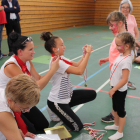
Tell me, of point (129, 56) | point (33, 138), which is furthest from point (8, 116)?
point (129, 56)

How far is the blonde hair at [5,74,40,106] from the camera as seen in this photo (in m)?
1.21

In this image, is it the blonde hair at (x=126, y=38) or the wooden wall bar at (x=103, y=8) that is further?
the wooden wall bar at (x=103, y=8)

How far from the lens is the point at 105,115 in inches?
100

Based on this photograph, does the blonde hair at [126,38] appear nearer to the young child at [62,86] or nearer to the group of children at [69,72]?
the group of children at [69,72]

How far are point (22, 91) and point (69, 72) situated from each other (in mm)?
1064

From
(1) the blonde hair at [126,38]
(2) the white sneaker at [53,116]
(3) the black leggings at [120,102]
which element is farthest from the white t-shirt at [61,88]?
(1) the blonde hair at [126,38]

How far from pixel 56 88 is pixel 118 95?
76 cm

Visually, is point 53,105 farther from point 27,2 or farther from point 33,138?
point 27,2

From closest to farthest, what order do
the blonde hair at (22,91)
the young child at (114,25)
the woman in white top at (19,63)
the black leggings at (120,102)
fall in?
the blonde hair at (22,91)
the woman in white top at (19,63)
the black leggings at (120,102)
the young child at (114,25)

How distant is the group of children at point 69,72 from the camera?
1.91 metres

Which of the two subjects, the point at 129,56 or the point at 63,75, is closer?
the point at 129,56

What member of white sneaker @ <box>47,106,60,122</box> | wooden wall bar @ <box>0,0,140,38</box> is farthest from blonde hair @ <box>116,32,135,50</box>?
wooden wall bar @ <box>0,0,140,38</box>

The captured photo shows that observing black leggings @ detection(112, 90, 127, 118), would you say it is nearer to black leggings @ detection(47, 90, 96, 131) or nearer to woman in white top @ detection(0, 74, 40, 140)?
black leggings @ detection(47, 90, 96, 131)

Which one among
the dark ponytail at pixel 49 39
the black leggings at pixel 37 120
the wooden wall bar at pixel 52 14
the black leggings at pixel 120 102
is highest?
the wooden wall bar at pixel 52 14
